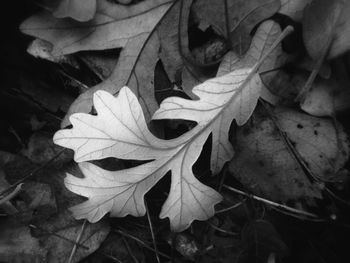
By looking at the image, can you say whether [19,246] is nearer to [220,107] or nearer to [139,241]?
[139,241]

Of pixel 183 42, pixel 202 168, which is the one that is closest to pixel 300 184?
pixel 202 168

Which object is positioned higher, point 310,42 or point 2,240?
point 310,42

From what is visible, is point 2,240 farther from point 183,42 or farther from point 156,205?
point 183,42

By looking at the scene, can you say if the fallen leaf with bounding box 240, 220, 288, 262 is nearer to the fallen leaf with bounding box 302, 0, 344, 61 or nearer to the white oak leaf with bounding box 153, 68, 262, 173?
the white oak leaf with bounding box 153, 68, 262, 173

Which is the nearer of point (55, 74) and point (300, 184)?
point (300, 184)

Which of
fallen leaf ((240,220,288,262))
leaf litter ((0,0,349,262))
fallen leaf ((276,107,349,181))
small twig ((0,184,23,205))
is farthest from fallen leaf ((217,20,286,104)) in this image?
small twig ((0,184,23,205))

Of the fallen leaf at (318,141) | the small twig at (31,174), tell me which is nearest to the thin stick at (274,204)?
the fallen leaf at (318,141)
